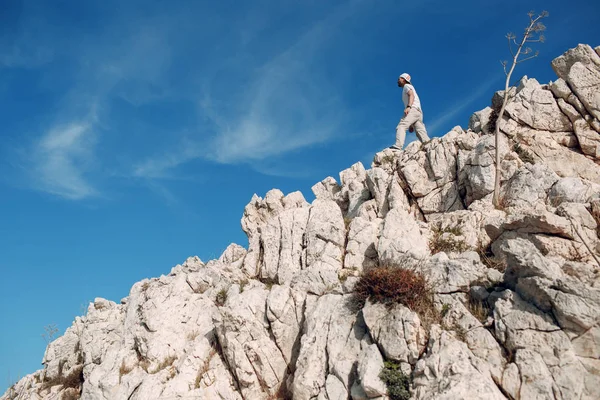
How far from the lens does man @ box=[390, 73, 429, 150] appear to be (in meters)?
30.3

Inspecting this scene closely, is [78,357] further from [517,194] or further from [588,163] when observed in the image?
[588,163]

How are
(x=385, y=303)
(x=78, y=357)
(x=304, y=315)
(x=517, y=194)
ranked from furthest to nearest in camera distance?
(x=78, y=357), (x=517, y=194), (x=304, y=315), (x=385, y=303)

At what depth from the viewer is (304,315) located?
19.9 m

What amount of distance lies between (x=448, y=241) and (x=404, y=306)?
5.98 metres

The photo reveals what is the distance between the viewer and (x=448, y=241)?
66.9 feet

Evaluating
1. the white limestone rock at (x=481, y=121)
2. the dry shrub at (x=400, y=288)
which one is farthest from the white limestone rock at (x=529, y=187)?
the dry shrub at (x=400, y=288)

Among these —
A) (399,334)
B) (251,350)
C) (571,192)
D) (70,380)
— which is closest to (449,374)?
(399,334)

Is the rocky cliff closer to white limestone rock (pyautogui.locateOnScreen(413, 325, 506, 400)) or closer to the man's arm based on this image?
white limestone rock (pyautogui.locateOnScreen(413, 325, 506, 400))

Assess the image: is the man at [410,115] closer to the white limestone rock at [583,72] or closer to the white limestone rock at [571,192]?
the white limestone rock at [583,72]

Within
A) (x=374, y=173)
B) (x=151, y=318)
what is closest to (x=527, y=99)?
(x=374, y=173)

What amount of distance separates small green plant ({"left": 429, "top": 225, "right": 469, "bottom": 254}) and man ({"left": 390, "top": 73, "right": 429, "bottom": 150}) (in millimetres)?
10511

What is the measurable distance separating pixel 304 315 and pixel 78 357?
19.5 m

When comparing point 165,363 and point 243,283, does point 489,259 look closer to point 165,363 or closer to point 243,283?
point 243,283

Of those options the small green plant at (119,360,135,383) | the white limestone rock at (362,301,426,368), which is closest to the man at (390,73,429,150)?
the white limestone rock at (362,301,426,368)
